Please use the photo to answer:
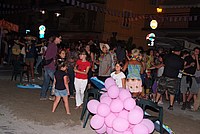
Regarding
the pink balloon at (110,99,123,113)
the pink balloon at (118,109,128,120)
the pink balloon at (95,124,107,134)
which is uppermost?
the pink balloon at (110,99,123,113)

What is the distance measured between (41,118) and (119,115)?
7.58 feet

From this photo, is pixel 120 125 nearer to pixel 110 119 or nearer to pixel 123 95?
pixel 110 119

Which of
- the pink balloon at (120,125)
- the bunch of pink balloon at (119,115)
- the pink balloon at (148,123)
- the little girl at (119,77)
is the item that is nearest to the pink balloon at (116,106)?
the bunch of pink balloon at (119,115)

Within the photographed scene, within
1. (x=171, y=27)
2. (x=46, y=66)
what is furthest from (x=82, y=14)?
(x=46, y=66)

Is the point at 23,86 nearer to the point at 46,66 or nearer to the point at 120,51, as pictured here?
the point at 46,66

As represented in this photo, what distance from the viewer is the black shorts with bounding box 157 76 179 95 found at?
921 cm

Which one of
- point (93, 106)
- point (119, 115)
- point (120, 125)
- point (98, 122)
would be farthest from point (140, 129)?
point (93, 106)

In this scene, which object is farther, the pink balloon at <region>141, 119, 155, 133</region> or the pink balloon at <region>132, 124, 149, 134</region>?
the pink balloon at <region>141, 119, 155, 133</region>

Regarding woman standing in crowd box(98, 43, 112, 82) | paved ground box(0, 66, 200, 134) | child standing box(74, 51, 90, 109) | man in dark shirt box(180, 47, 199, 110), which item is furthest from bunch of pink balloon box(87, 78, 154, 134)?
man in dark shirt box(180, 47, 199, 110)

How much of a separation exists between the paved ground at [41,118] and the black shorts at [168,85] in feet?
2.17

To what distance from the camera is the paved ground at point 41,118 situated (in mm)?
6193

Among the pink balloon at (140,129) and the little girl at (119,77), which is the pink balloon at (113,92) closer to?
the pink balloon at (140,129)

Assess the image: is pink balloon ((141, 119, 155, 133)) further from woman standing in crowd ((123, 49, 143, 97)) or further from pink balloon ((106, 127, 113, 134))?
woman standing in crowd ((123, 49, 143, 97))

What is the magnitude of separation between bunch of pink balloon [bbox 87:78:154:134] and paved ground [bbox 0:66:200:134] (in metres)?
0.84
